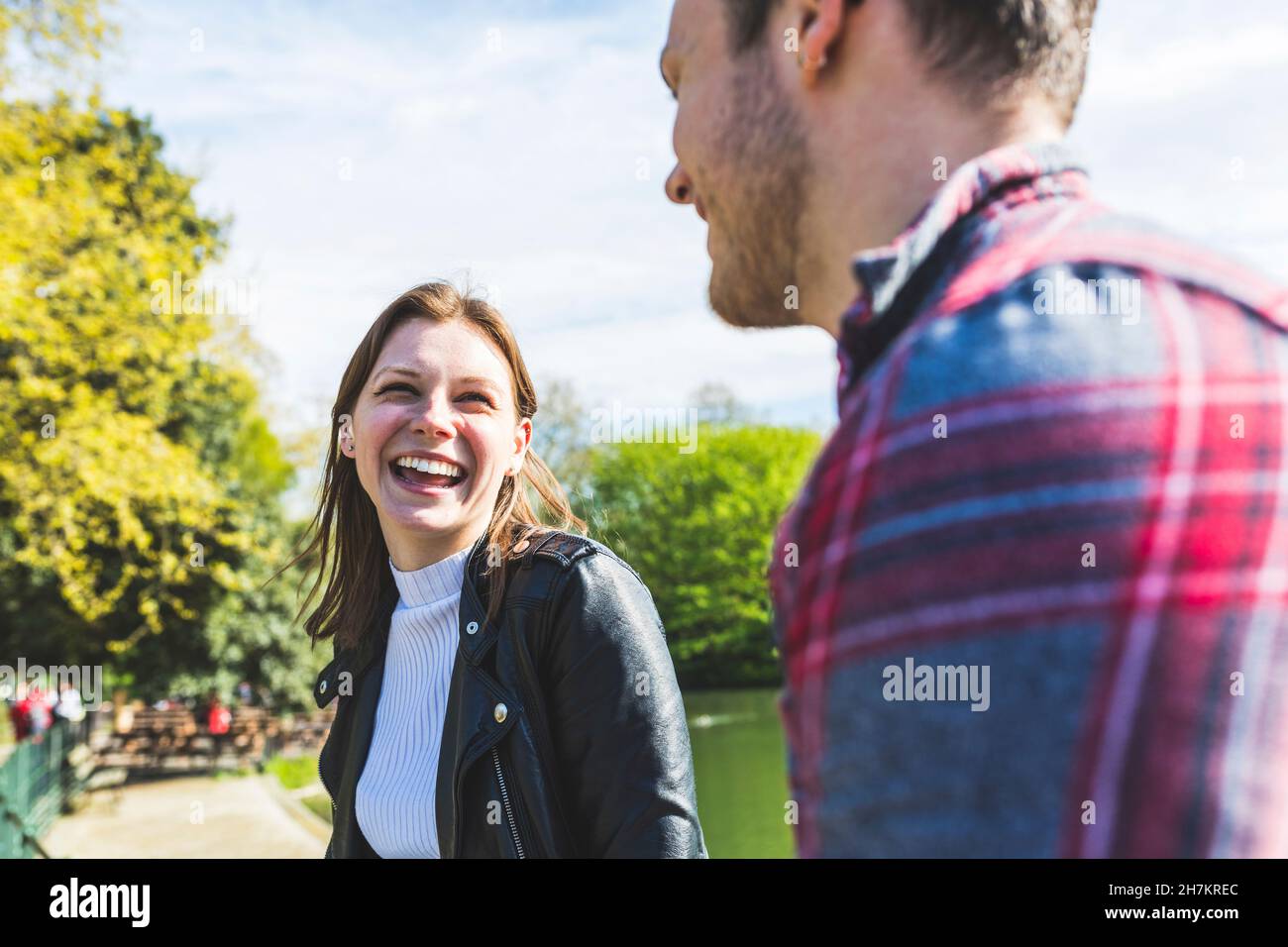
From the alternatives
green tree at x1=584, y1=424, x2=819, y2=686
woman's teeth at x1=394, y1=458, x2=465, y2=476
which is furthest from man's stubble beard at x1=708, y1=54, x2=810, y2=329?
green tree at x1=584, y1=424, x2=819, y2=686

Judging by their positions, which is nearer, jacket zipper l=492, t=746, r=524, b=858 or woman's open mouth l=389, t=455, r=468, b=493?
jacket zipper l=492, t=746, r=524, b=858

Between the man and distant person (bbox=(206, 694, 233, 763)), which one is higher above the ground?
the man

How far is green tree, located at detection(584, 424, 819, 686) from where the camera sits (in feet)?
155

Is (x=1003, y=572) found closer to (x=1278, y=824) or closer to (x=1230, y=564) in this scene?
(x=1230, y=564)

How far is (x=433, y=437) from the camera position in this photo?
2.84 m

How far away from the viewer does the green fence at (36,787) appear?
10.6 metres

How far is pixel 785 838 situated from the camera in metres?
17.0

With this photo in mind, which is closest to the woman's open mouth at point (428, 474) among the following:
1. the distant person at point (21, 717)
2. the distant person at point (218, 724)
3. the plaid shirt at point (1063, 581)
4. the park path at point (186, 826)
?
the plaid shirt at point (1063, 581)

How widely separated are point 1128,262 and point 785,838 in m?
17.2

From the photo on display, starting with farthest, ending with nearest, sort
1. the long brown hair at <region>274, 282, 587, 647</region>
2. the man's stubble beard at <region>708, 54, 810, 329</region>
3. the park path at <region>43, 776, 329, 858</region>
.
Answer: the park path at <region>43, 776, 329, 858</region>, the long brown hair at <region>274, 282, 587, 647</region>, the man's stubble beard at <region>708, 54, 810, 329</region>

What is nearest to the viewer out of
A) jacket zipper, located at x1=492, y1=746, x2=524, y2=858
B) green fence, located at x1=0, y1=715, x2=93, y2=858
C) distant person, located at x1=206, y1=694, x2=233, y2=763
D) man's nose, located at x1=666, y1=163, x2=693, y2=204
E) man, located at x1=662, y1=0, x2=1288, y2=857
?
man, located at x1=662, y1=0, x2=1288, y2=857

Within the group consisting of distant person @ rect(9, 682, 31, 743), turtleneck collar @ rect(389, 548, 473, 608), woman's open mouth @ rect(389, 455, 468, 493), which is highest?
woman's open mouth @ rect(389, 455, 468, 493)

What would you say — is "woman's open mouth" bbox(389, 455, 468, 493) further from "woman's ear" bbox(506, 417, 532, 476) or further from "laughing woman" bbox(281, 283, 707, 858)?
"woman's ear" bbox(506, 417, 532, 476)
